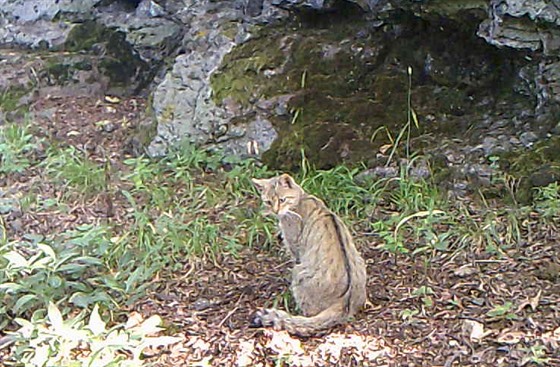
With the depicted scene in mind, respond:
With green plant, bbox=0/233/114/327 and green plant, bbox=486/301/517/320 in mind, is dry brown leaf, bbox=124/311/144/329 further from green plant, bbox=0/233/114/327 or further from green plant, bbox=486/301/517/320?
green plant, bbox=486/301/517/320

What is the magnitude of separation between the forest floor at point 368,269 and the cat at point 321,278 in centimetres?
7

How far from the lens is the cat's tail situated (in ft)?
12.7

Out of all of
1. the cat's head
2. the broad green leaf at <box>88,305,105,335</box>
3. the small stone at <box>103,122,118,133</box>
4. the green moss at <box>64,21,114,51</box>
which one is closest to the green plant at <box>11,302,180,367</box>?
the broad green leaf at <box>88,305,105,335</box>

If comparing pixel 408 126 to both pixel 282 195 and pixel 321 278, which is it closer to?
pixel 282 195

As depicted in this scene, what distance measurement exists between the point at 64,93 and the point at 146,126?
119 centimetres

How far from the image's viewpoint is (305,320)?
12.8 ft

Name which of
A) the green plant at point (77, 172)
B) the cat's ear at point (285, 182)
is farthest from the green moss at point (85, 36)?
the cat's ear at point (285, 182)

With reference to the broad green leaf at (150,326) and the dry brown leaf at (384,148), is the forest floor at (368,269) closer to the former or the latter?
the broad green leaf at (150,326)

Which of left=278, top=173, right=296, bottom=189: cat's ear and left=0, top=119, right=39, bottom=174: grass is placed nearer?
Result: left=278, top=173, right=296, bottom=189: cat's ear

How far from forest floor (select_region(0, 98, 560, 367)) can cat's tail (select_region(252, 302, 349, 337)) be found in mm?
44

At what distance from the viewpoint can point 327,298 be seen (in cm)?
397

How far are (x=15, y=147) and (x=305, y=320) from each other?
301 centimetres

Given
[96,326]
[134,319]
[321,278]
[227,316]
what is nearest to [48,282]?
[134,319]

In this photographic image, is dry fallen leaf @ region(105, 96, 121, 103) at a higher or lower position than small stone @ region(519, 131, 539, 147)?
lower
